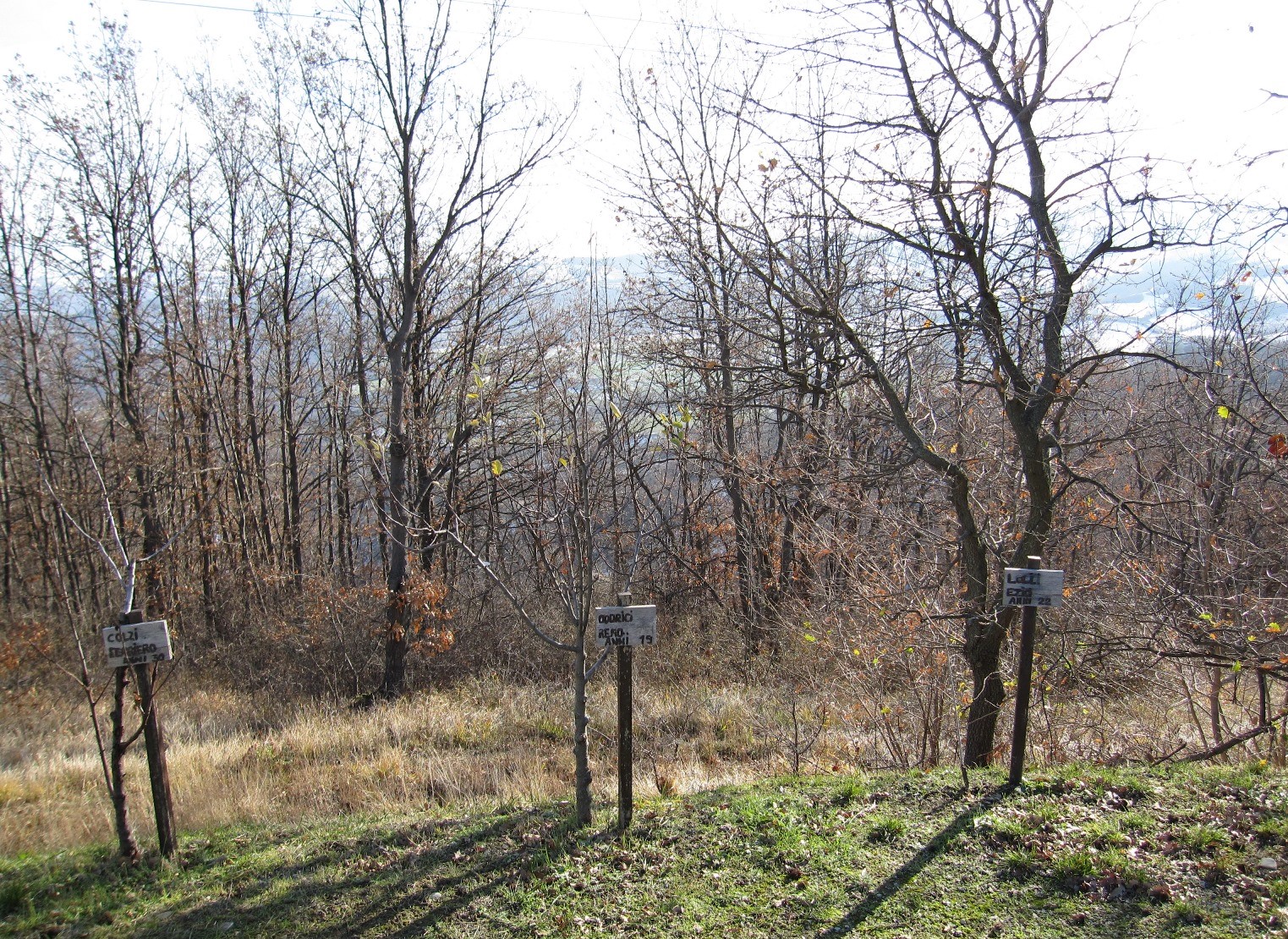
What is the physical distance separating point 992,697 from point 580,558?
3.79 meters

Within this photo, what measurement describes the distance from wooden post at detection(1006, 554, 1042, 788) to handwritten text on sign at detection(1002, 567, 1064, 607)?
10 centimetres

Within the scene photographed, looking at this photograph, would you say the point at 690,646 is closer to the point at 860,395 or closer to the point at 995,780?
the point at 860,395

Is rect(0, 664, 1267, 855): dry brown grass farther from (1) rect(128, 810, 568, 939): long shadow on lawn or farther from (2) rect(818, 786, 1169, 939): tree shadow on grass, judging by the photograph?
(2) rect(818, 786, 1169, 939): tree shadow on grass

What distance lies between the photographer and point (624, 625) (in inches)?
190

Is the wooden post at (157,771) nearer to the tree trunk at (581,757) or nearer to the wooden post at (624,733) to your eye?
the tree trunk at (581,757)

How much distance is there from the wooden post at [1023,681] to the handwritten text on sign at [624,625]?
2.16 metres

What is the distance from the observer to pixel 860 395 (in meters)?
10.8

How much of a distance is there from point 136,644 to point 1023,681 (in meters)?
5.20

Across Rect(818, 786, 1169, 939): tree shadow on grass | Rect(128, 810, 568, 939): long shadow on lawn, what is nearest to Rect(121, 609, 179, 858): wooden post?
Rect(128, 810, 568, 939): long shadow on lawn

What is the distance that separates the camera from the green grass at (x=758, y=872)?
12.9 ft

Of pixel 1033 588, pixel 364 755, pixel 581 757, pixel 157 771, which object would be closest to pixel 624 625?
pixel 581 757

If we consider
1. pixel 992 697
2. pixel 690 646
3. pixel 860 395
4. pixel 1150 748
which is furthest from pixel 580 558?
pixel 690 646

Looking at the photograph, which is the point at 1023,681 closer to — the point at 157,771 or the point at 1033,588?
the point at 1033,588

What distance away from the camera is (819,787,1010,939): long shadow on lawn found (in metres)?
3.92
